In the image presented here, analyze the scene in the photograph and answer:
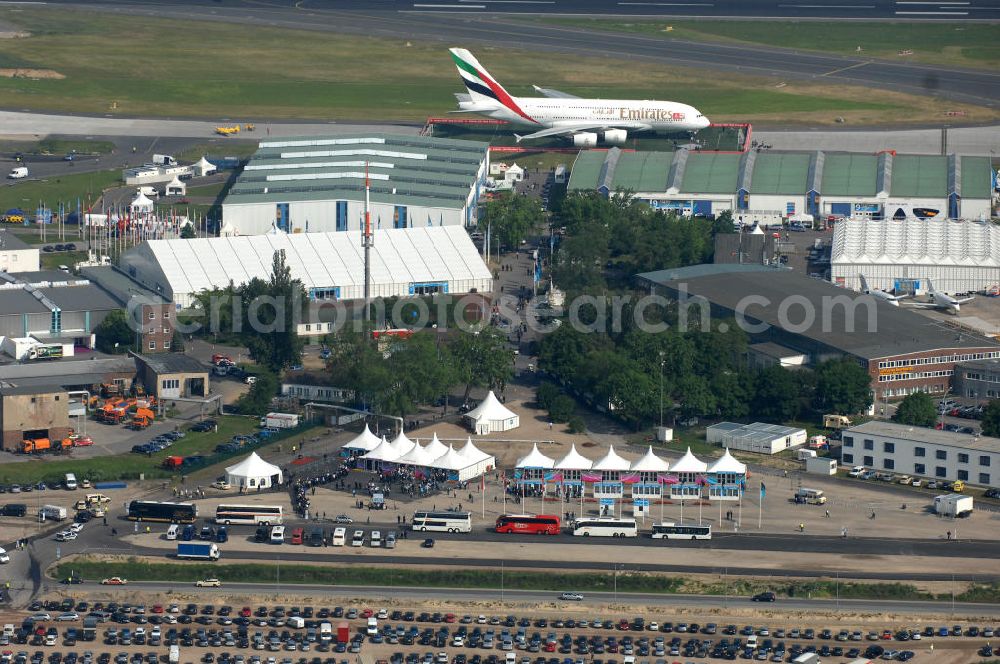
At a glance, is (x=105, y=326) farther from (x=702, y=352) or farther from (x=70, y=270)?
(x=702, y=352)

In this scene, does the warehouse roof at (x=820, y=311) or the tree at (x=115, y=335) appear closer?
the warehouse roof at (x=820, y=311)

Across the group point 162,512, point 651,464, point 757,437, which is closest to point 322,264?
point 757,437

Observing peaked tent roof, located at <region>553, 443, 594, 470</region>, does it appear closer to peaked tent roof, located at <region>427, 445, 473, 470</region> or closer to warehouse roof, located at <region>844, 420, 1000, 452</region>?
peaked tent roof, located at <region>427, 445, 473, 470</region>

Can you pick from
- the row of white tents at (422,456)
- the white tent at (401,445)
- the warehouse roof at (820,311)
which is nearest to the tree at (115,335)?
the row of white tents at (422,456)

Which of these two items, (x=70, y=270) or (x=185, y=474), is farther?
(x=70, y=270)

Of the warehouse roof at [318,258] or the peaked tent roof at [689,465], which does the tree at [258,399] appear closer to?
the warehouse roof at [318,258]

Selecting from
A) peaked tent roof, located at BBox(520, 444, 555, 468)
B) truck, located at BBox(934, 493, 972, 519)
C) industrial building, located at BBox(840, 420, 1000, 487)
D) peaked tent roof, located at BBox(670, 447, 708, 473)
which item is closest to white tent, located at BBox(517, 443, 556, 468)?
peaked tent roof, located at BBox(520, 444, 555, 468)

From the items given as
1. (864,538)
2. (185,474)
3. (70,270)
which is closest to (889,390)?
(864,538)
